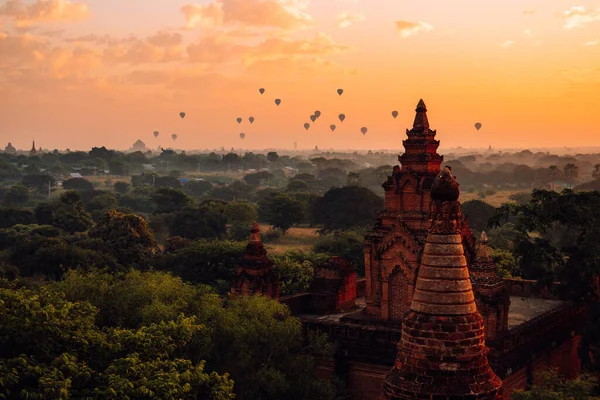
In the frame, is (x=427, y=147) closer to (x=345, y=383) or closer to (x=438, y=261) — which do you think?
(x=345, y=383)

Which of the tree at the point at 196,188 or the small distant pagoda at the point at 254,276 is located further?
the tree at the point at 196,188

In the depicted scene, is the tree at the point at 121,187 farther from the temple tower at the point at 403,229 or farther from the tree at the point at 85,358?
the tree at the point at 85,358

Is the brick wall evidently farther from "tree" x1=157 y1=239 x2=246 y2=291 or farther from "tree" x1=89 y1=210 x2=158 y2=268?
"tree" x1=89 y1=210 x2=158 y2=268

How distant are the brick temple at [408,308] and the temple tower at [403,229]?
4 cm

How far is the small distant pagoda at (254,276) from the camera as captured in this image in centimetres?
3638

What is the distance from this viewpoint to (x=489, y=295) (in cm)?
3181

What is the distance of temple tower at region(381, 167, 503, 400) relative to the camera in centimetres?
1413

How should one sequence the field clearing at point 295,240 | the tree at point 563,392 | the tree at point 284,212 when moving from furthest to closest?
1. the tree at point 284,212
2. the field clearing at point 295,240
3. the tree at point 563,392

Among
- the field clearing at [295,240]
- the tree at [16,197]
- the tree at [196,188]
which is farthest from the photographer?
the tree at [196,188]

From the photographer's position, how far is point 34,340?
25.0 m

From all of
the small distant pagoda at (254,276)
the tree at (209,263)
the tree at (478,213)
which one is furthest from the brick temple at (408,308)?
the tree at (478,213)

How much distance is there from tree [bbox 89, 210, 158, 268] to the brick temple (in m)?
35.5

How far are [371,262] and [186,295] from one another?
8.23 meters

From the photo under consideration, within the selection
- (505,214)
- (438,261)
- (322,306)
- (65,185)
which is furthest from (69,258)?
(65,185)
